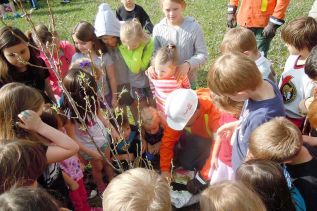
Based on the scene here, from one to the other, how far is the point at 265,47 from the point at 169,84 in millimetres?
2093

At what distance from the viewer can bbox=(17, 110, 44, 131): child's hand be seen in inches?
85.9

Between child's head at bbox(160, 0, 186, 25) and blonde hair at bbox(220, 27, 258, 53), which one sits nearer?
blonde hair at bbox(220, 27, 258, 53)

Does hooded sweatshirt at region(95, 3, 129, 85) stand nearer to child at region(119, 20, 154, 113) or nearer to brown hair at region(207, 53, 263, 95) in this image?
child at region(119, 20, 154, 113)

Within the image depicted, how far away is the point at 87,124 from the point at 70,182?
538mm

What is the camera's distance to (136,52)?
3.83 m

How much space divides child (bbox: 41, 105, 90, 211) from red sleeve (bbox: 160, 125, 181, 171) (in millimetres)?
754

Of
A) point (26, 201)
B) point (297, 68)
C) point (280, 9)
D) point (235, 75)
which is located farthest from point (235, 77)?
point (280, 9)

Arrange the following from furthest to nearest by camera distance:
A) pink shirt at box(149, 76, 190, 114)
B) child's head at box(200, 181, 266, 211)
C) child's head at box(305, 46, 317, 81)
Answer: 1. pink shirt at box(149, 76, 190, 114)
2. child's head at box(305, 46, 317, 81)
3. child's head at box(200, 181, 266, 211)

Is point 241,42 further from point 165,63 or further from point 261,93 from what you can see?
point 261,93

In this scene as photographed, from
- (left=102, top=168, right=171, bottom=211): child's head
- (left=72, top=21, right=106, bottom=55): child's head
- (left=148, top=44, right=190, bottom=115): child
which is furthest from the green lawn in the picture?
(left=102, top=168, right=171, bottom=211): child's head

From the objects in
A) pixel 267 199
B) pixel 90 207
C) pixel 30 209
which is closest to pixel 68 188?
pixel 90 207

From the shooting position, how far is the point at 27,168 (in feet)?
6.20

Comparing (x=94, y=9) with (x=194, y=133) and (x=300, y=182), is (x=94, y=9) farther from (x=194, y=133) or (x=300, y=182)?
(x=300, y=182)

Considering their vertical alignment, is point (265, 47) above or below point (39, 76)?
below
